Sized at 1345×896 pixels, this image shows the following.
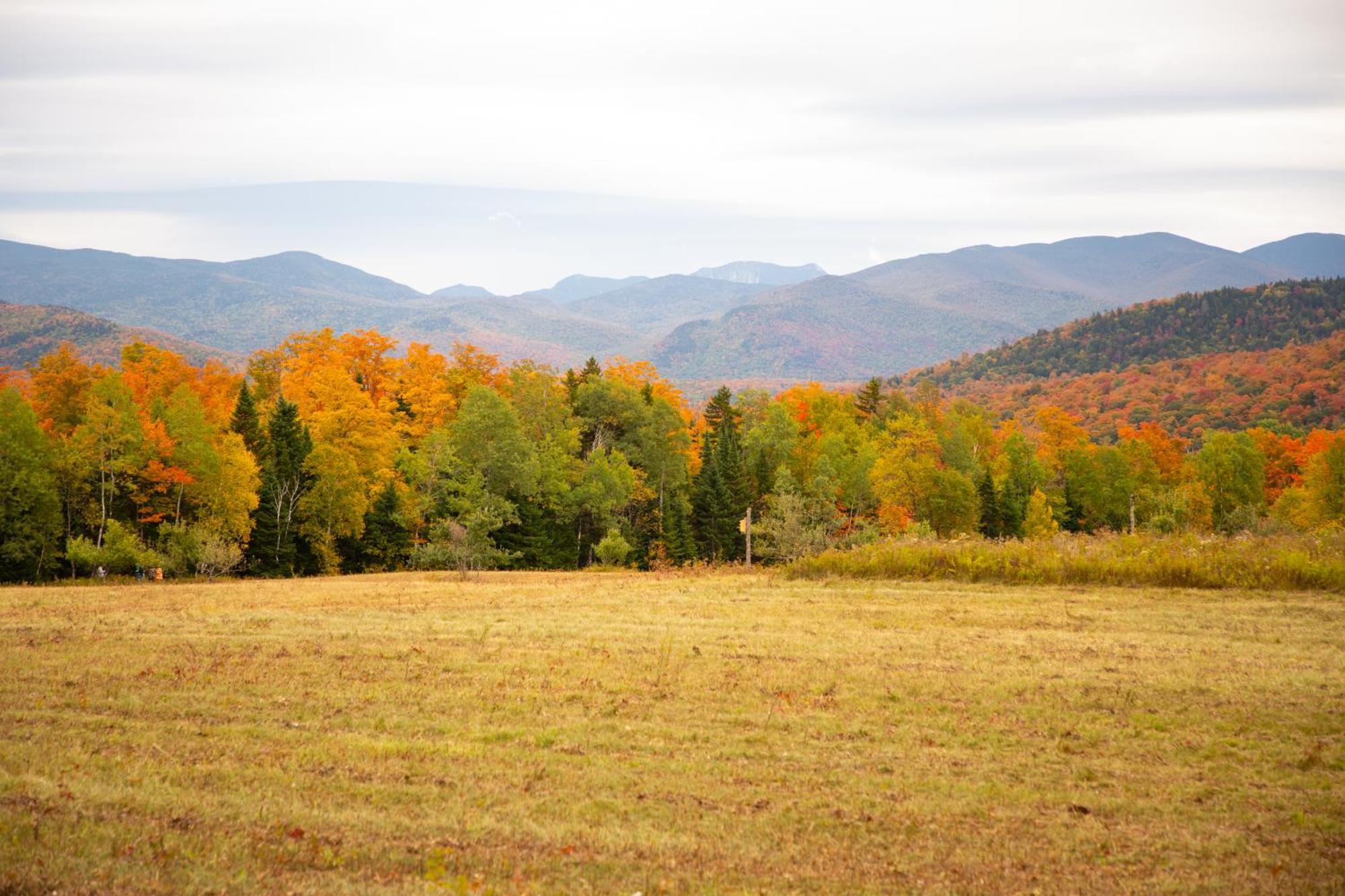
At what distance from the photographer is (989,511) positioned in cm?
7500

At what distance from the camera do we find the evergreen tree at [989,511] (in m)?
74.9

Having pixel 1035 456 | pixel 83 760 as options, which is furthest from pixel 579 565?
pixel 83 760

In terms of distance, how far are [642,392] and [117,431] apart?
130ft

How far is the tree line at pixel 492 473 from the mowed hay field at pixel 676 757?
72.3 feet

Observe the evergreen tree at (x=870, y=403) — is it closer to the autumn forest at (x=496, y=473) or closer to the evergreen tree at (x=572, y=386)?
the autumn forest at (x=496, y=473)

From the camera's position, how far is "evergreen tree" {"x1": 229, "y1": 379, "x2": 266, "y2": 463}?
59500mm

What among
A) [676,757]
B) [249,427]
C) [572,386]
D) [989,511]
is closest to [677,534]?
[572,386]

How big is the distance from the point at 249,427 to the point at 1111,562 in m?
51.5

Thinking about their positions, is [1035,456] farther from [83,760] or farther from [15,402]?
[83,760]

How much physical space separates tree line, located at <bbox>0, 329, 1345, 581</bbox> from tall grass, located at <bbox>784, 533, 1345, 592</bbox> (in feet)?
34.2

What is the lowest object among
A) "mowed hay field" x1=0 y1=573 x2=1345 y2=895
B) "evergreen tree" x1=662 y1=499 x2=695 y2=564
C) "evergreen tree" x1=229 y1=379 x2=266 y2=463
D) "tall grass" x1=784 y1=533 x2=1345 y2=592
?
"evergreen tree" x1=662 y1=499 x2=695 y2=564

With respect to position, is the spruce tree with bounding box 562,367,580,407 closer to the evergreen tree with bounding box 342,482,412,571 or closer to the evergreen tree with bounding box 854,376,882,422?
the evergreen tree with bounding box 342,482,412,571

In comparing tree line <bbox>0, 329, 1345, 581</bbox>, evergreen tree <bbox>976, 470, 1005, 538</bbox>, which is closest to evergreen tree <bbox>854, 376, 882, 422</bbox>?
tree line <bbox>0, 329, 1345, 581</bbox>

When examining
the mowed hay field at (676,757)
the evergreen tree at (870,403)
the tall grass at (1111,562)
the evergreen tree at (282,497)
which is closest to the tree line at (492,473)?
the evergreen tree at (282,497)
